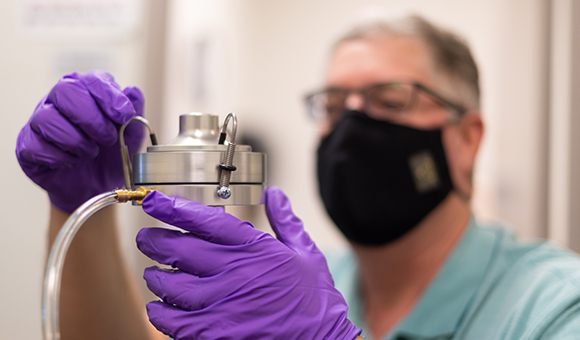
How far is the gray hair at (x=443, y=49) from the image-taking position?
1.19m

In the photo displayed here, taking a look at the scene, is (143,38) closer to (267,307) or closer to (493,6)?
(267,307)

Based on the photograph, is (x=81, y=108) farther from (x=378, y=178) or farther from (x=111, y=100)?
(x=378, y=178)

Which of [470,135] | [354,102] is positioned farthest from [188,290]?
[470,135]

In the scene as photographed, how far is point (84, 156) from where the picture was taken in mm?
596

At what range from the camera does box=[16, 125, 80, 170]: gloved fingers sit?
56 cm

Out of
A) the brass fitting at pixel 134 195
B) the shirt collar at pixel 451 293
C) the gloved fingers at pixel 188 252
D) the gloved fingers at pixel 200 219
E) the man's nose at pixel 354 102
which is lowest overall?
the shirt collar at pixel 451 293

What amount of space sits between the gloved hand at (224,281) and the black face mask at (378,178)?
0.54 meters

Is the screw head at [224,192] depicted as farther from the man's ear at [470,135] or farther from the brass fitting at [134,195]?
the man's ear at [470,135]

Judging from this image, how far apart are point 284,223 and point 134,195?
21 centimetres

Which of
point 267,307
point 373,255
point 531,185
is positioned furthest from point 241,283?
point 531,185

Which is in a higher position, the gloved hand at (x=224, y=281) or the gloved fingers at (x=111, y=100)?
the gloved fingers at (x=111, y=100)

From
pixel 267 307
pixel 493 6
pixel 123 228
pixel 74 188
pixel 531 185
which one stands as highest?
pixel 493 6

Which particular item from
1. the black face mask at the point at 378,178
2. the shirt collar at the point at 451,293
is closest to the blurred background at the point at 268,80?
the black face mask at the point at 378,178

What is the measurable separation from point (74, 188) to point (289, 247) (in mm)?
322
